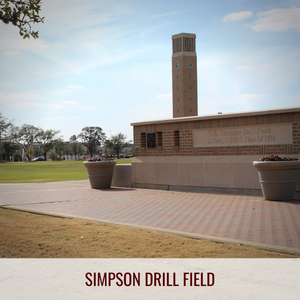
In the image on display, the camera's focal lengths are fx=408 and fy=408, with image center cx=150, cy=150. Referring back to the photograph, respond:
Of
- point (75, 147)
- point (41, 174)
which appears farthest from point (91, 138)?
point (41, 174)

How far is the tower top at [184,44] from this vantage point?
116m

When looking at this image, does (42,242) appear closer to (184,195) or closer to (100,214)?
(100,214)

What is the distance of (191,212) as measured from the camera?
9906 millimetres

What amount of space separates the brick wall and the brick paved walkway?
1747mm

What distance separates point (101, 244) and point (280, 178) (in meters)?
6.67

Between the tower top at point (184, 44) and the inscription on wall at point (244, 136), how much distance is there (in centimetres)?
10302

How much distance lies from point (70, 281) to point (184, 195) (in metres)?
8.96

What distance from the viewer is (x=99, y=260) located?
5762 mm

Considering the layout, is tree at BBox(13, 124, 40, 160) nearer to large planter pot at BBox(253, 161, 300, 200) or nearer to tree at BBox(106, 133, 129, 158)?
tree at BBox(106, 133, 129, 158)

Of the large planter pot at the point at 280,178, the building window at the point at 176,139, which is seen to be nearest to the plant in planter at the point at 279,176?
the large planter pot at the point at 280,178

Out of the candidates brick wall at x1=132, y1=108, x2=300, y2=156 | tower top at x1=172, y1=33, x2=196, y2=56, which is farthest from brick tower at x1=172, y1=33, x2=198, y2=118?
brick wall at x1=132, y1=108, x2=300, y2=156

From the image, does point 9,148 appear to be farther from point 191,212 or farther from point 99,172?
point 191,212

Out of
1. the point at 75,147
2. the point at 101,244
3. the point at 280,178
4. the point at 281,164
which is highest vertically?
the point at 75,147

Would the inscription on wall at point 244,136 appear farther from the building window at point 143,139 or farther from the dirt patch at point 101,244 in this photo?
the dirt patch at point 101,244
